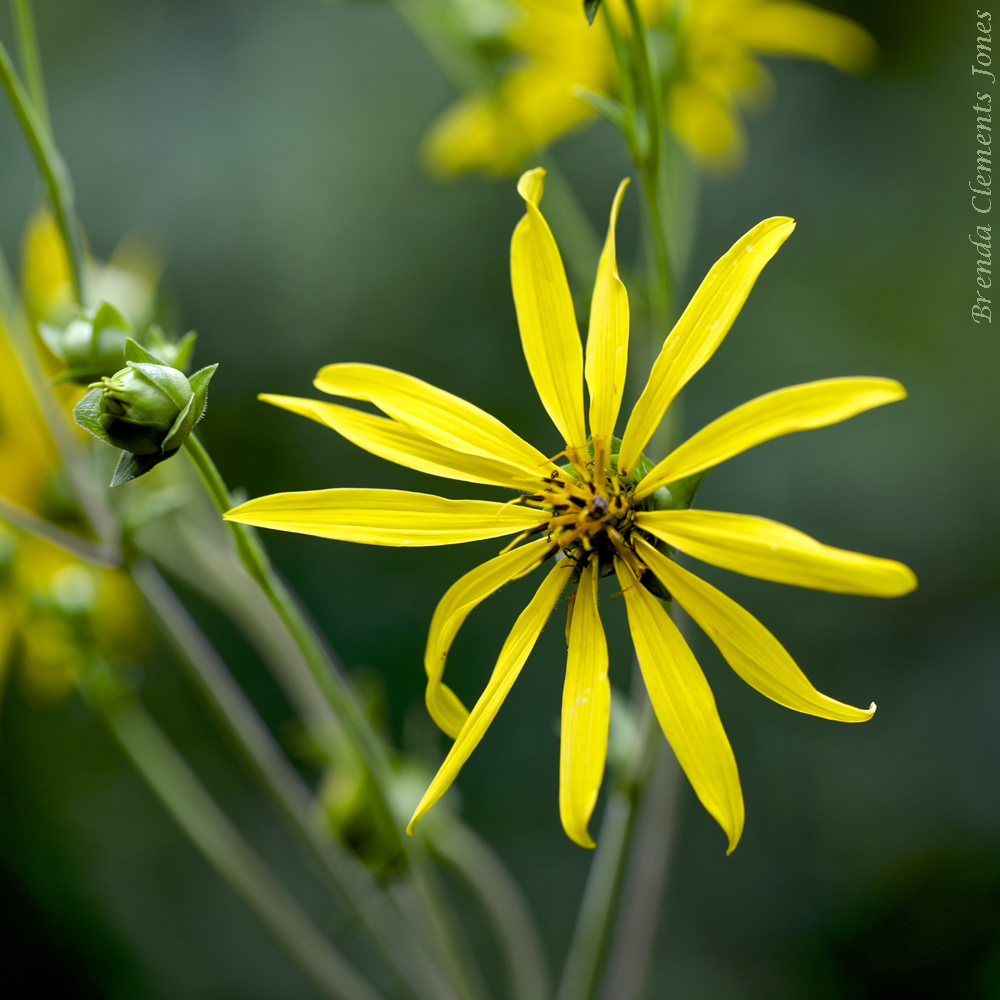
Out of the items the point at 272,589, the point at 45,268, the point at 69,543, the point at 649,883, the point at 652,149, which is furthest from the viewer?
the point at 45,268

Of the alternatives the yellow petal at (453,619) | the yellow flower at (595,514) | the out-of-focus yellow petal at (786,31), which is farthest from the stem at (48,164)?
the out-of-focus yellow petal at (786,31)

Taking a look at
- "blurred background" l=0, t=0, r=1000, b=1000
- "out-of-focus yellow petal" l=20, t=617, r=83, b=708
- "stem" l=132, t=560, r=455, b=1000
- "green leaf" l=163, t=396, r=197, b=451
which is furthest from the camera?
"blurred background" l=0, t=0, r=1000, b=1000

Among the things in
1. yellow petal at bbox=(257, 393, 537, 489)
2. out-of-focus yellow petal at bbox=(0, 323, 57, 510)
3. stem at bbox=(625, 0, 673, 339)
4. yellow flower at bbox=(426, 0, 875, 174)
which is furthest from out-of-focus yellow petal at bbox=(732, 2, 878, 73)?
out-of-focus yellow petal at bbox=(0, 323, 57, 510)

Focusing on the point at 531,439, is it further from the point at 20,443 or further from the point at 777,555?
the point at 777,555

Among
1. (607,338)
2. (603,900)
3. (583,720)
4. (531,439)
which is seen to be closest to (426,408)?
(607,338)

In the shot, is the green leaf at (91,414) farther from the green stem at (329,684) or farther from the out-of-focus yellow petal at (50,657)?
the out-of-focus yellow petal at (50,657)

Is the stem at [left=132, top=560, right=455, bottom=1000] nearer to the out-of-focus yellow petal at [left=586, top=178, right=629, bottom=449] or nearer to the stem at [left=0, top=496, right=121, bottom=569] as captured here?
the stem at [left=0, top=496, right=121, bottom=569]
